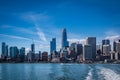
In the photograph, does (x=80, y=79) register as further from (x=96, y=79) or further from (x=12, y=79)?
(x=12, y=79)

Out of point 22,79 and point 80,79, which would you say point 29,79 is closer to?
point 22,79

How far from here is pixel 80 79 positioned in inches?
2350

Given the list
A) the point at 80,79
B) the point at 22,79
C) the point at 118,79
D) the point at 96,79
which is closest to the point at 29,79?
the point at 22,79

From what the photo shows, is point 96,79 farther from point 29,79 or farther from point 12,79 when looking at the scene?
point 12,79

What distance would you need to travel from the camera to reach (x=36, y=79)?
60656 mm

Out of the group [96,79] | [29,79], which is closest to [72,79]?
[96,79]

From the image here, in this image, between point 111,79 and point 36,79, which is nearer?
point 111,79

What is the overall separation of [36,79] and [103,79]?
15289mm

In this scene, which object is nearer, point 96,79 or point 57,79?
point 96,79

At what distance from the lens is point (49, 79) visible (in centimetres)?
6122

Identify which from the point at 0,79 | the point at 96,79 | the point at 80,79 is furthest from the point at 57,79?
the point at 0,79

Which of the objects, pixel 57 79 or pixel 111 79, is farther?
pixel 57 79

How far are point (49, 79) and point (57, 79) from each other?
1.94 m

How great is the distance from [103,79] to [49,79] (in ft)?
41.7
